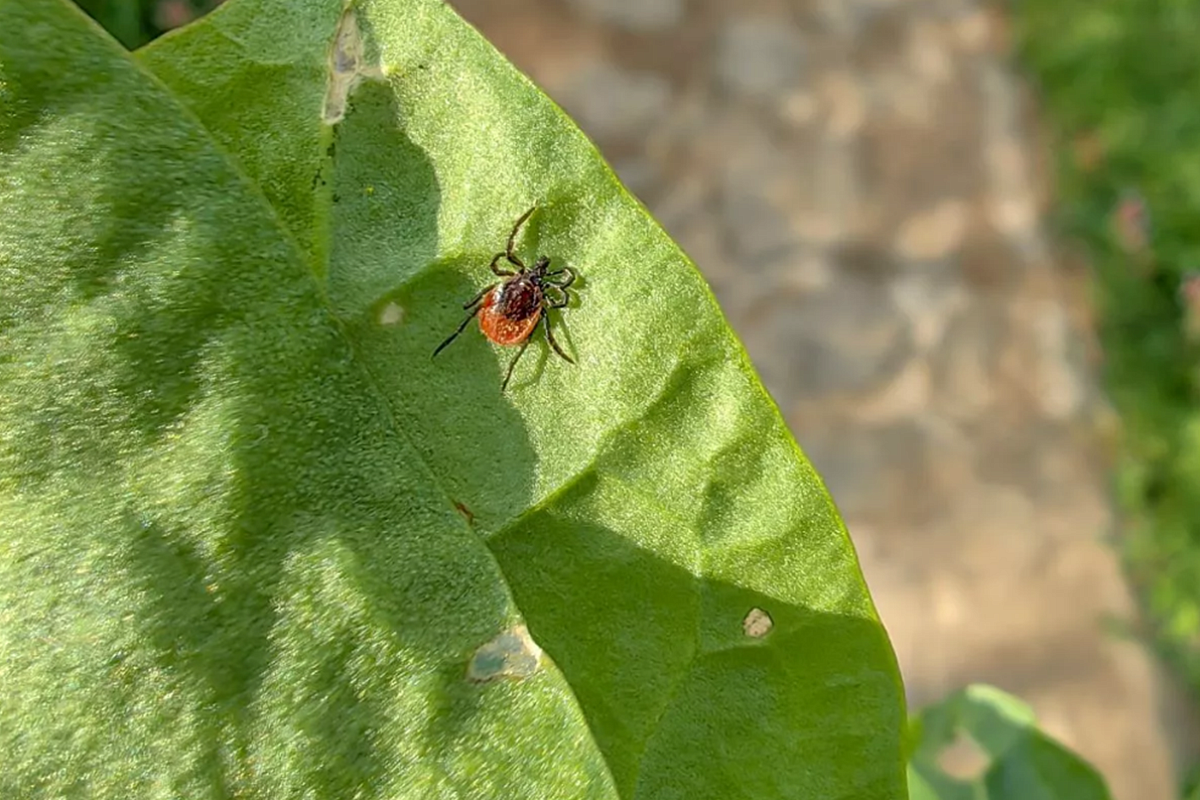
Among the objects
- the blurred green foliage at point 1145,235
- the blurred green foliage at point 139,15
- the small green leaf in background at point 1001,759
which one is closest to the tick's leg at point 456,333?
the small green leaf in background at point 1001,759

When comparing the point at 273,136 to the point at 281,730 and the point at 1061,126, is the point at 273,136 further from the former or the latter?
the point at 1061,126

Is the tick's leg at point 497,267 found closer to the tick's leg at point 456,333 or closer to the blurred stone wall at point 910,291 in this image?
the tick's leg at point 456,333

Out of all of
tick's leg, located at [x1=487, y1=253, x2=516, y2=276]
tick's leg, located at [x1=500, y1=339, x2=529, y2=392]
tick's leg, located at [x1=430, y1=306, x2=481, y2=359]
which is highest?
tick's leg, located at [x1=487, y1=253, x2=516, y2=276]

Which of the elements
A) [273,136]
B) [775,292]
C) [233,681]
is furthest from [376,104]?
[775,292]

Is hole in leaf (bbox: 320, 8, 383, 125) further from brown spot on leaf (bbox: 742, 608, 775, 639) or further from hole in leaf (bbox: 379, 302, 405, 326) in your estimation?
brown spot on leaf (bbox: 742, 608, 775, 639)

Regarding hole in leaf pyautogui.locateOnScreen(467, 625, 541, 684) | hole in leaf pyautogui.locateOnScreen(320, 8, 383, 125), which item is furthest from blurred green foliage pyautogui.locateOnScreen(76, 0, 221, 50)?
hole in leaf pyautogui.locateOnScreen(467, 625, 541, 684)

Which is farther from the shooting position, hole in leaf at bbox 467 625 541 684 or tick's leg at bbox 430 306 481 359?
tick's leg at bbox 430 306 481 359
